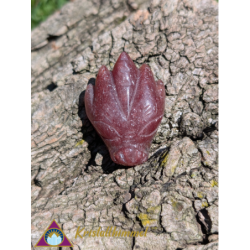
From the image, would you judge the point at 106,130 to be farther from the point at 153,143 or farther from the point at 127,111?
the point at 153,143

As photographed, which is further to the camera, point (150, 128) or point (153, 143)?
point (153, 143)

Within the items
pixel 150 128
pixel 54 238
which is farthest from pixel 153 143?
pixel 54 238

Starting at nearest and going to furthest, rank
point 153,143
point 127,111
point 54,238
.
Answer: point 54,238 → point 127,111 → point 153,143

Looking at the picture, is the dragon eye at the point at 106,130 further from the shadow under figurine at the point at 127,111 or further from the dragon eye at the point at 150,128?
the dragon eye at the point at 150,128

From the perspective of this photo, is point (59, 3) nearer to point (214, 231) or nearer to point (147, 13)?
point (147, 13)

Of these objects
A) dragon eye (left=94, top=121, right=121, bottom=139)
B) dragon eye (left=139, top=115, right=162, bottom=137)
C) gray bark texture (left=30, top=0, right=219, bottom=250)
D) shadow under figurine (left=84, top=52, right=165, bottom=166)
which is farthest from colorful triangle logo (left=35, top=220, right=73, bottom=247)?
dragon eye (left=139, top=115, right=162, bottom=137)

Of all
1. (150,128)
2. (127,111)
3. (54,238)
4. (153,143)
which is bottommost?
(54,238)

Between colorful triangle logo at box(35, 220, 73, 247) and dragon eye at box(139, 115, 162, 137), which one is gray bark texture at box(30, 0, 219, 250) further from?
dragon eye at box(139, 115, 162, 137)

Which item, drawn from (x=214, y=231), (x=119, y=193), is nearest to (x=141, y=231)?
(x=119, y=193)
